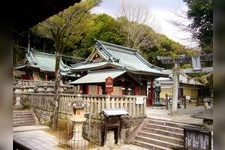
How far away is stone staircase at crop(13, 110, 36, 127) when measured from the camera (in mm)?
16703

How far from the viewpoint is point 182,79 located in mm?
32688

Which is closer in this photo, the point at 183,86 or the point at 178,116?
the point at 178,116

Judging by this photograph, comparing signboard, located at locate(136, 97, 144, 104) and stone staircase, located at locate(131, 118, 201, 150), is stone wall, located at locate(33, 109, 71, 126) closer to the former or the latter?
signboard, located at locate(136, 97, 144, 104)

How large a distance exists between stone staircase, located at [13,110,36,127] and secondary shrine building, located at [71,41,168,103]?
13.1 feet

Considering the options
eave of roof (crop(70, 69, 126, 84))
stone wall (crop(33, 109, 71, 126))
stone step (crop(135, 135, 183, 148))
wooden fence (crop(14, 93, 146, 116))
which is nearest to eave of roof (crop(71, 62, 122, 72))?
eave of roof (crop(70, 69, 126, 84))

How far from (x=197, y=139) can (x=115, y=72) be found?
10.0m

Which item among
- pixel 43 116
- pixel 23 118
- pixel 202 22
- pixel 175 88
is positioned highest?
pixel 202 22

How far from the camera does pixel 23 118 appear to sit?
17.4 m

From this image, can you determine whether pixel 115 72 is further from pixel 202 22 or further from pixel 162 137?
pixel 162 137

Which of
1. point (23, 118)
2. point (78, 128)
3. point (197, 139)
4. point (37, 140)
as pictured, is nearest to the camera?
point (197, 139)

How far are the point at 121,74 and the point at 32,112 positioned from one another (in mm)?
7378

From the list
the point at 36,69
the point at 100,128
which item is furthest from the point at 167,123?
the point at 36,69
